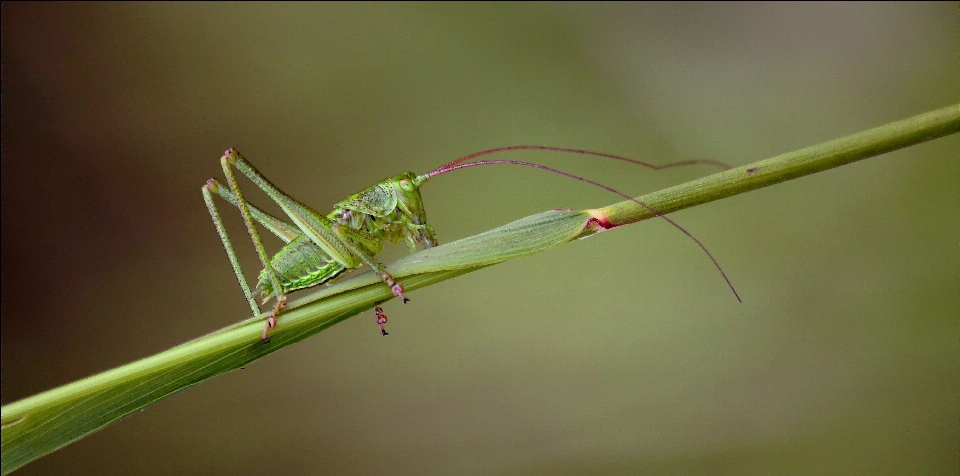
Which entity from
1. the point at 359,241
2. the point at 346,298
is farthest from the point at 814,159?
the point at 359,241

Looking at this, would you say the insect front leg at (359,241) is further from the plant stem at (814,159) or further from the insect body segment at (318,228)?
the plant stem at (814,159)

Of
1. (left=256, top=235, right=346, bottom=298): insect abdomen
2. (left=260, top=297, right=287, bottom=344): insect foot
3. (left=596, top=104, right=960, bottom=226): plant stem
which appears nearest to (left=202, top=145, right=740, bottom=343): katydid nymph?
(left=256, top=235, right=346, bottom=298): insect abdomen

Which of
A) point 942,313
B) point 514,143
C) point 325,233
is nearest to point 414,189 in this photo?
point 325,233

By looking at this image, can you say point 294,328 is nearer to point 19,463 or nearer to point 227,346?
point 227,346

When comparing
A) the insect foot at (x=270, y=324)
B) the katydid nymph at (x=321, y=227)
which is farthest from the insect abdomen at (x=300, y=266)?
the insect foot at (x=270, y=324)

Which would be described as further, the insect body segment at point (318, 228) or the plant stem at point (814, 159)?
the insect body segment at point (318, 228)

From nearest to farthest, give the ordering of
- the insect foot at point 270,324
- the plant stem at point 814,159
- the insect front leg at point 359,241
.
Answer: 1. the plant stem at point 814,159
2. the insect foot at point 270,324
3. the insect front leg at point 359,241

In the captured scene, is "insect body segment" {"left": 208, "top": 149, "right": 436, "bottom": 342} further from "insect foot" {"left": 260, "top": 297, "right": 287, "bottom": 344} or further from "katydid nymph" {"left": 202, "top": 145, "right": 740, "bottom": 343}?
"insect foot" {"left": 260, "top": 297, "right": 287, "bottom": 344}
